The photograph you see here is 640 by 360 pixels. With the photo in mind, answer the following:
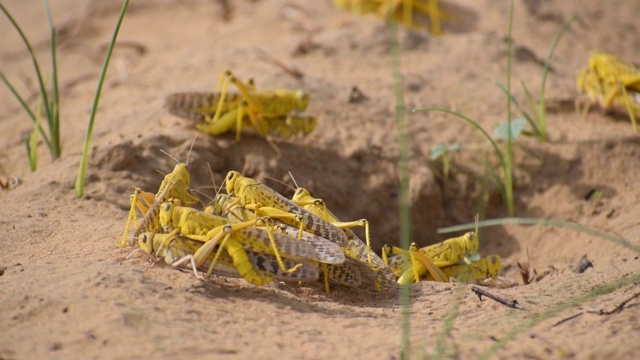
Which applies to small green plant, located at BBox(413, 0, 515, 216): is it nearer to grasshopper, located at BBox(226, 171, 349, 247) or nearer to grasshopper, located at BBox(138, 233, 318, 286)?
grasshopper, located at BBox(226, 171, 349, 247)

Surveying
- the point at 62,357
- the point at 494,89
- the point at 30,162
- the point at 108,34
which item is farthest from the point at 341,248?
the point at 108,34

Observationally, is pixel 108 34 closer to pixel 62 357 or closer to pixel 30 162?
pixel 30 162

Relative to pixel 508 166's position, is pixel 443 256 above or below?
below

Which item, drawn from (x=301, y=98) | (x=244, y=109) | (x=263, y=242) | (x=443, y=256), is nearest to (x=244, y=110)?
(x=244, y=109)

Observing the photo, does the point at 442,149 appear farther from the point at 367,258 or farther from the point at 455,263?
the point at 367,258

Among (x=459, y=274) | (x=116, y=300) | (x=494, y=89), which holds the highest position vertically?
(x=494, y=89)
